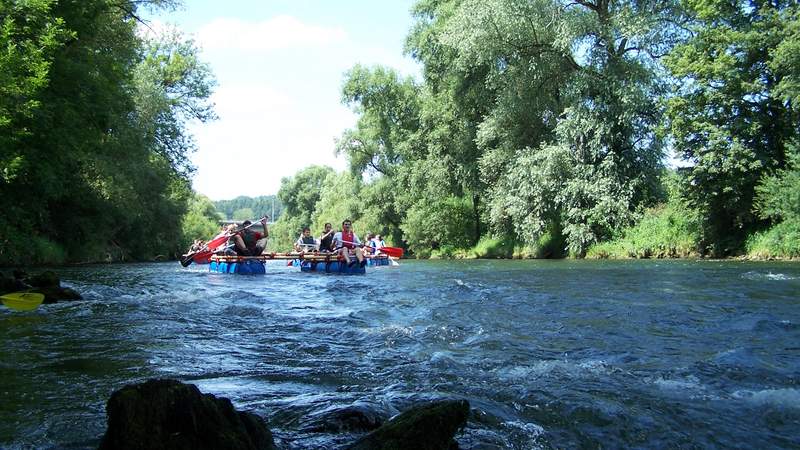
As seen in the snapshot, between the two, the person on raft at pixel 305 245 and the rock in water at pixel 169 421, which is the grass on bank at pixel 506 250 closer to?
the person on raft at pixel 305 245

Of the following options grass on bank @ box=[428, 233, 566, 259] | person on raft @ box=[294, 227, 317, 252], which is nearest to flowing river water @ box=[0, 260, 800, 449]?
person on raft @ box=[294, 227, 317, 252]

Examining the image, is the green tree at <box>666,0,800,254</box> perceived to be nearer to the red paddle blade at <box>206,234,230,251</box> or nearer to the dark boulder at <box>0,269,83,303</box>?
the red paddle blade at <box>206,234,230,251</box>

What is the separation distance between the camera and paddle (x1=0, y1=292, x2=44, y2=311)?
775cm

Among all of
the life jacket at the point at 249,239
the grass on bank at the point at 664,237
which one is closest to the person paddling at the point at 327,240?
the life jacket at the point at 249,239

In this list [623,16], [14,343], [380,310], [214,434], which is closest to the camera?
[214,434]

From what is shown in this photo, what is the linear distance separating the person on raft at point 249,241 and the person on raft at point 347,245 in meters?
2.20

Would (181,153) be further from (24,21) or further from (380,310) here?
(380,310)

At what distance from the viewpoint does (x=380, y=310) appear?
8680mm

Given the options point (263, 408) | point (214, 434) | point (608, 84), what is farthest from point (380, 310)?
point (608, 84)

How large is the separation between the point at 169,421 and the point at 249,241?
54.1 ft

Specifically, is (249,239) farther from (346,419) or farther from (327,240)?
(346,419)

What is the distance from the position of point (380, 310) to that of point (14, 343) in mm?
4435

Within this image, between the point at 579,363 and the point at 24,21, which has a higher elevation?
the point at 24,21

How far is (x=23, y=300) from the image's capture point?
7.94 metres
